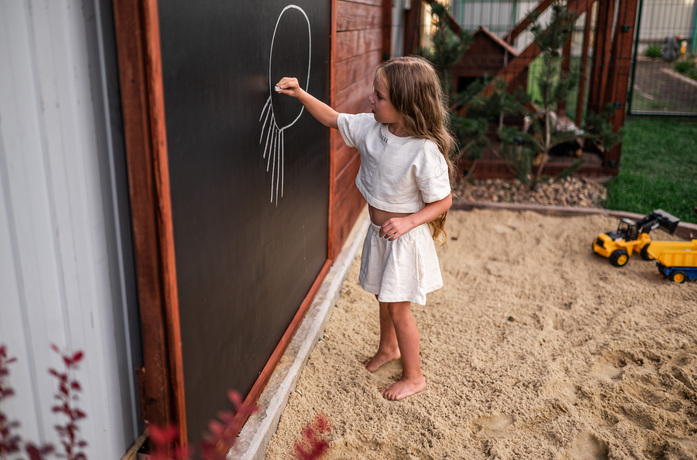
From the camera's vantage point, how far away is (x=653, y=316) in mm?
3646

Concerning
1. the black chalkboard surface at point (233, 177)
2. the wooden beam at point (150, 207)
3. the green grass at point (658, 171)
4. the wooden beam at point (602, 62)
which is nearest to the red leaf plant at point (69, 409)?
the wooden beam at point (150, 207)

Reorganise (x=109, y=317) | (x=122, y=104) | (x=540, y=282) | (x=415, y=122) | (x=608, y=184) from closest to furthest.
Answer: (x=122, y=104) → (x=109, y=317) → (x=415, y=122) → (x=540, y=282) → (x=608, y=184)

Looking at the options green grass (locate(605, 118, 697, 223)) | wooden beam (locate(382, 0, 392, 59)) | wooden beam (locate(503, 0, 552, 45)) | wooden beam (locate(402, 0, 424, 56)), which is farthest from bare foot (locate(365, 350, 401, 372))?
wooden beam (locate(402, 0, 424, 56))

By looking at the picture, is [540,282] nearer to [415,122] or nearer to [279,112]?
[415,122]

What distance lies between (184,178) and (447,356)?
2.00 meters

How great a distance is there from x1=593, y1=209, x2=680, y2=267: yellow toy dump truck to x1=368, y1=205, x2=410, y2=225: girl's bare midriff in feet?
7.82

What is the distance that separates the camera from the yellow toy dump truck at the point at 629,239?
4.39 metres

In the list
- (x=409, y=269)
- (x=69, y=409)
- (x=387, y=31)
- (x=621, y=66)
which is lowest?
(x=409, y=269)

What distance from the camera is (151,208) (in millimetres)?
1534

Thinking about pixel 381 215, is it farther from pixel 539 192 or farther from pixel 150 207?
pixel 539 192

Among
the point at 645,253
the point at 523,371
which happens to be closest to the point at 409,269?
the point at 523,371

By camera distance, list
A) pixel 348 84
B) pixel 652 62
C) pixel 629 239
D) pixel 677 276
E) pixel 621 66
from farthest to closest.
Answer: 1. pixel 652 62
2. pixel 621 66
3. pixel 629 239
4. pixel 348 84
5. pixel 677 276

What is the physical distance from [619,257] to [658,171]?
311 centimetres

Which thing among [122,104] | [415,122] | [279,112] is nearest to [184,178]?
[122,104]
